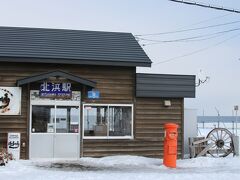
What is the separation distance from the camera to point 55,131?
1880 centimetres

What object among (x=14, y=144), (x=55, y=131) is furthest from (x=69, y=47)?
(x=14, y=144)

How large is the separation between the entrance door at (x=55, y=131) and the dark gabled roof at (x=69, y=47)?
1.77 m

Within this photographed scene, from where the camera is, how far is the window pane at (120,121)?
19.5 m

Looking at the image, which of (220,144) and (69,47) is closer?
(69,47)

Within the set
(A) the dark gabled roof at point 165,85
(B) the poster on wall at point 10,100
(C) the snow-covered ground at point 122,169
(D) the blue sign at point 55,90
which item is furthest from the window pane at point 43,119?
(A) the dark gabled roof at point 165,85

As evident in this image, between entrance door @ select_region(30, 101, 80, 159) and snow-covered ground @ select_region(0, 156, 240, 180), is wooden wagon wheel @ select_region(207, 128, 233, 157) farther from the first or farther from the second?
entrance door @ select_region(30, 101, 80, 159)

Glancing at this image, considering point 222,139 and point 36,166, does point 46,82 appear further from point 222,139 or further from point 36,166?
point 222,139

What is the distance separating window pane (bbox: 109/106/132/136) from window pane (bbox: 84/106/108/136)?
251mm

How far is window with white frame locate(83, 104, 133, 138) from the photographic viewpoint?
1925 cm

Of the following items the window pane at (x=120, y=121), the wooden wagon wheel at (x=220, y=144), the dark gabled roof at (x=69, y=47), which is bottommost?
the wooden wagon wheel at (x=220, y=144)

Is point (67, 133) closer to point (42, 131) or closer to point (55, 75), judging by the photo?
point (42, 131)

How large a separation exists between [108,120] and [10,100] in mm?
3727

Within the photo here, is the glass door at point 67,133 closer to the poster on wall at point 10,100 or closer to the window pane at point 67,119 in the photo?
the window pane at point 67,119

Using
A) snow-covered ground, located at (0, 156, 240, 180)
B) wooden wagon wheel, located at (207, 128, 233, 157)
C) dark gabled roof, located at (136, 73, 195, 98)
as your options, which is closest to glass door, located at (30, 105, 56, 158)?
snow-covered ground, located at (0, 156, 240, 180)
